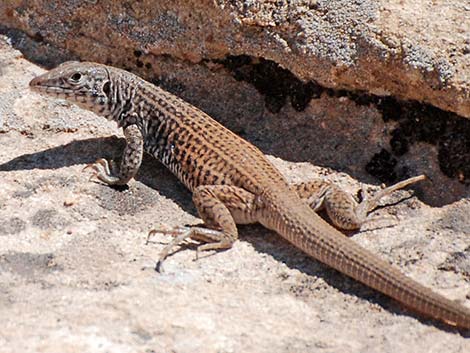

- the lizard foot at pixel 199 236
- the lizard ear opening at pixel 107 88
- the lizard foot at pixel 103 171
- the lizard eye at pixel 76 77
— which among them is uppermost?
the lizard eye at pixel 76 77

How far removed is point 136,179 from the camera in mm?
6184

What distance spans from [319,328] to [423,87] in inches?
77.2

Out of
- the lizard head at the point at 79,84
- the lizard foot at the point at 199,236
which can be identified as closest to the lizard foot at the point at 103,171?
the lizard head at the point at 79,84

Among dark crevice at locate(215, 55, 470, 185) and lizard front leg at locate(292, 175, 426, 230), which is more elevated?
dark crevice at locate(215, 55, 470, 185)

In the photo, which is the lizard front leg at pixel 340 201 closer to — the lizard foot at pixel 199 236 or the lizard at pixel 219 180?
the lizard at pixel 219 180

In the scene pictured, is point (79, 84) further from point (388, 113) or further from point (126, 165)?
point (388, 113)

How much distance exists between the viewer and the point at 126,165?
603cm

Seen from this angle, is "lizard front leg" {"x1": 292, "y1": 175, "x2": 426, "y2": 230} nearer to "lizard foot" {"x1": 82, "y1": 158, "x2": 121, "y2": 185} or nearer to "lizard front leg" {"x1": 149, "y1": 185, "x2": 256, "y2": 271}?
"lizard front leg" {"x1": 149, "y1": 185, "x2": 256, "y2": 271}

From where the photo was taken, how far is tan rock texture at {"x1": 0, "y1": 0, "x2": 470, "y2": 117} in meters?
5.60

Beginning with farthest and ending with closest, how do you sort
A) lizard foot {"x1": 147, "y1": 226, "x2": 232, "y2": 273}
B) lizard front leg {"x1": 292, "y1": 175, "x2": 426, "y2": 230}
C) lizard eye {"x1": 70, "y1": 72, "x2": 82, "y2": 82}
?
lizard eye {"x1": 70, "y1": 72, "x2": 82, "y2": 82} < lizard front leg {"x1": 292, "y1": 175, "x2": 426, "y2": 230} < lizard foot {"x1": 147, "y1": 226, "x2": 232, "y2": 273}

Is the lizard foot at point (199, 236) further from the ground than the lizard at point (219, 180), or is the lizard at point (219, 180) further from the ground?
the lizard at point (219, 180)

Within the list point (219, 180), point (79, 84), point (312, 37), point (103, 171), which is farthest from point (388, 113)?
point (79, 84)

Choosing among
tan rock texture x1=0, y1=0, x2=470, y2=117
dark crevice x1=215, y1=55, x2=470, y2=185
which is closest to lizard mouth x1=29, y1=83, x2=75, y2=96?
tan rock texture x1=0, y1=0, x2=470, y2=117

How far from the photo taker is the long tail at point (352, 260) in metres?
4.47
